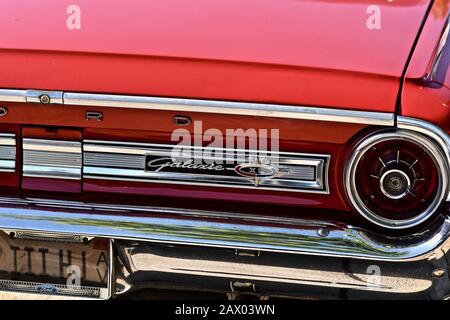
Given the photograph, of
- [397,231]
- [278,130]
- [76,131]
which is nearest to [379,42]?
[278,130]

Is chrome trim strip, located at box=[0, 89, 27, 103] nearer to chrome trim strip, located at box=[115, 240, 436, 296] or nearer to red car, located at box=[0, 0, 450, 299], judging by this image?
red car, located at box=[0, 0, 450, 299]

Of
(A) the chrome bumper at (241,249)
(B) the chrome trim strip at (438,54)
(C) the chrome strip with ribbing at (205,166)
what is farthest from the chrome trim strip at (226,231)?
(B) the chrome trim strip at (438,54)

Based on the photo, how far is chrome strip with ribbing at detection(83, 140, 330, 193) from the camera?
279cm

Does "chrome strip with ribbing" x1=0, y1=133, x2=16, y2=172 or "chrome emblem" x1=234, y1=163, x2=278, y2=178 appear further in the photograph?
"chrome strip with ribbing" x1=0, y1=133, x2=16, y2=172

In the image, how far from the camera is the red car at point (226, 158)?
2711 millimetres

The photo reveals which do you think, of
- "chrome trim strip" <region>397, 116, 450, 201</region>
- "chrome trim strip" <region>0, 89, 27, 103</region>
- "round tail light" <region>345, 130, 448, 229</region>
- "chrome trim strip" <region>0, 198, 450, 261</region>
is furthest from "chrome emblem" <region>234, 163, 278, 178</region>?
"chrome trim strip" <region>0, 89, 27, 103</region>

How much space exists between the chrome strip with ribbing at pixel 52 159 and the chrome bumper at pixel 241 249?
0.12 metres

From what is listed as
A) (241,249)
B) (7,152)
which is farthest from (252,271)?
(7,152)

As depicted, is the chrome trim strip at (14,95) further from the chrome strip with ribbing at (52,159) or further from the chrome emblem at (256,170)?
the chrome emblem at (256,170)

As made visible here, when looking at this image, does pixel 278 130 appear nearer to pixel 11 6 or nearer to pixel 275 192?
pixel 275 192

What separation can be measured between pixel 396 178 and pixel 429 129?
0.69 feet

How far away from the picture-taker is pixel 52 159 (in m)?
2.94

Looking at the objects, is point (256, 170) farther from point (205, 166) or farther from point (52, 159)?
point (52, 159)

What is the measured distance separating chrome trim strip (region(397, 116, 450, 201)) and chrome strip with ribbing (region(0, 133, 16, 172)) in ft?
4.71
